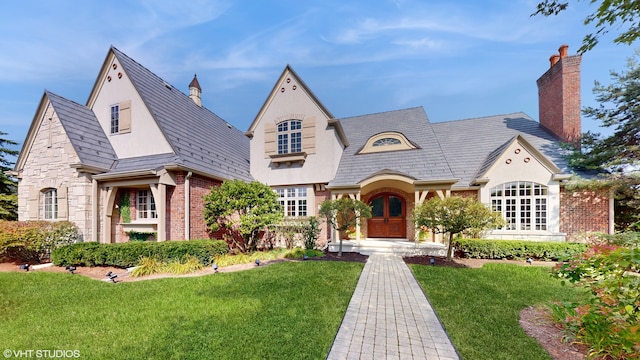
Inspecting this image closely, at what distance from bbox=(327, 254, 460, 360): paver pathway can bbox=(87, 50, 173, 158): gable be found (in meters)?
10.2

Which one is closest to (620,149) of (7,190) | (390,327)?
(390,327)

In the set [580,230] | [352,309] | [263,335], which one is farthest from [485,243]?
[263,335]

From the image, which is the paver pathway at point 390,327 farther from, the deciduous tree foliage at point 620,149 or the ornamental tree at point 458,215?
the deciduous tree foliage at point 620,149

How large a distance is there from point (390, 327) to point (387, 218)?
9551 millimetres

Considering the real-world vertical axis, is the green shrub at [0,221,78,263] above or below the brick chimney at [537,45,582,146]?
below

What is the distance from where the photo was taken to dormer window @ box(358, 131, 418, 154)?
515 inches

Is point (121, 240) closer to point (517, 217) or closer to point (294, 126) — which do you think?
point (294, 126)

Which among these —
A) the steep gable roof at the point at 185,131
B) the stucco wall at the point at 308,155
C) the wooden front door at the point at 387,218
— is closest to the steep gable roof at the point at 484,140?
the wooden front door at the point at 387,218

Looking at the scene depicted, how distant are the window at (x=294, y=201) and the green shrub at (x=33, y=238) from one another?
347 inches

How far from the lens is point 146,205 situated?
1127cm

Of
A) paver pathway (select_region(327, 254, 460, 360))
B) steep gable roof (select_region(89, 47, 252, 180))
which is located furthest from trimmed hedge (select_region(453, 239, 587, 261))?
steep gable roof (select_region(89, 47, 252, 180))

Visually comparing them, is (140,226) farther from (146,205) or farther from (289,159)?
(289,159)

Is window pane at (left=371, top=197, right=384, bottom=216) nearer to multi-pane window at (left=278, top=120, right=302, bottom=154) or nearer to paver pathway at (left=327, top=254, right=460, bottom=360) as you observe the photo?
multi-pane window at (left=278, top=120, right=302, bottom=154)

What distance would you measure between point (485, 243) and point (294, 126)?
1022cm
